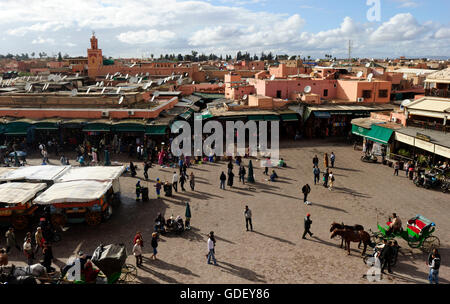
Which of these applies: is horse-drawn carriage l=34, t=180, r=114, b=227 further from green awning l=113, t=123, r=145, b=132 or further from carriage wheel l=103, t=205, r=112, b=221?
green awning l=113, t=123, r=145, b=132

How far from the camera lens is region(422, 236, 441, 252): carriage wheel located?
34.8ft

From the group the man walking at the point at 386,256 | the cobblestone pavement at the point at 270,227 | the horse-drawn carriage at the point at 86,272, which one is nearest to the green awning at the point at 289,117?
the cobblestone pavement at the point at 270,227

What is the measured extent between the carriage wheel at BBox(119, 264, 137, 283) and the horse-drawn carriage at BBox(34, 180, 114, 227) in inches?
127

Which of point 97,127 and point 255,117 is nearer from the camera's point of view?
point 97,127

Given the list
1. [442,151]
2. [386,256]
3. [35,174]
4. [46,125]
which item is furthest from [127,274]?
[46,125]

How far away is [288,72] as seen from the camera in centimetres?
4453

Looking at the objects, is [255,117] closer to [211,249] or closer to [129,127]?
[129,127]

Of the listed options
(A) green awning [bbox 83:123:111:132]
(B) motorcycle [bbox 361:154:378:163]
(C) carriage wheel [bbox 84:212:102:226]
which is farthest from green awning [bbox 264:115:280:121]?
(C) carriage wheel [bbox 84:212:102:226]

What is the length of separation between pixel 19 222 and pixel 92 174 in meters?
2.99

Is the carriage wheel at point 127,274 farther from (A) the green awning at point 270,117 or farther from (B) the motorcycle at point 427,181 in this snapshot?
(A) the green awning at point 270,117

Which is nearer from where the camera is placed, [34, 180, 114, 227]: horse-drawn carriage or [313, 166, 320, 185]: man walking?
[34, 180, 114, 227]: horse-drawn carriage

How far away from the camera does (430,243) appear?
10.8 metres
